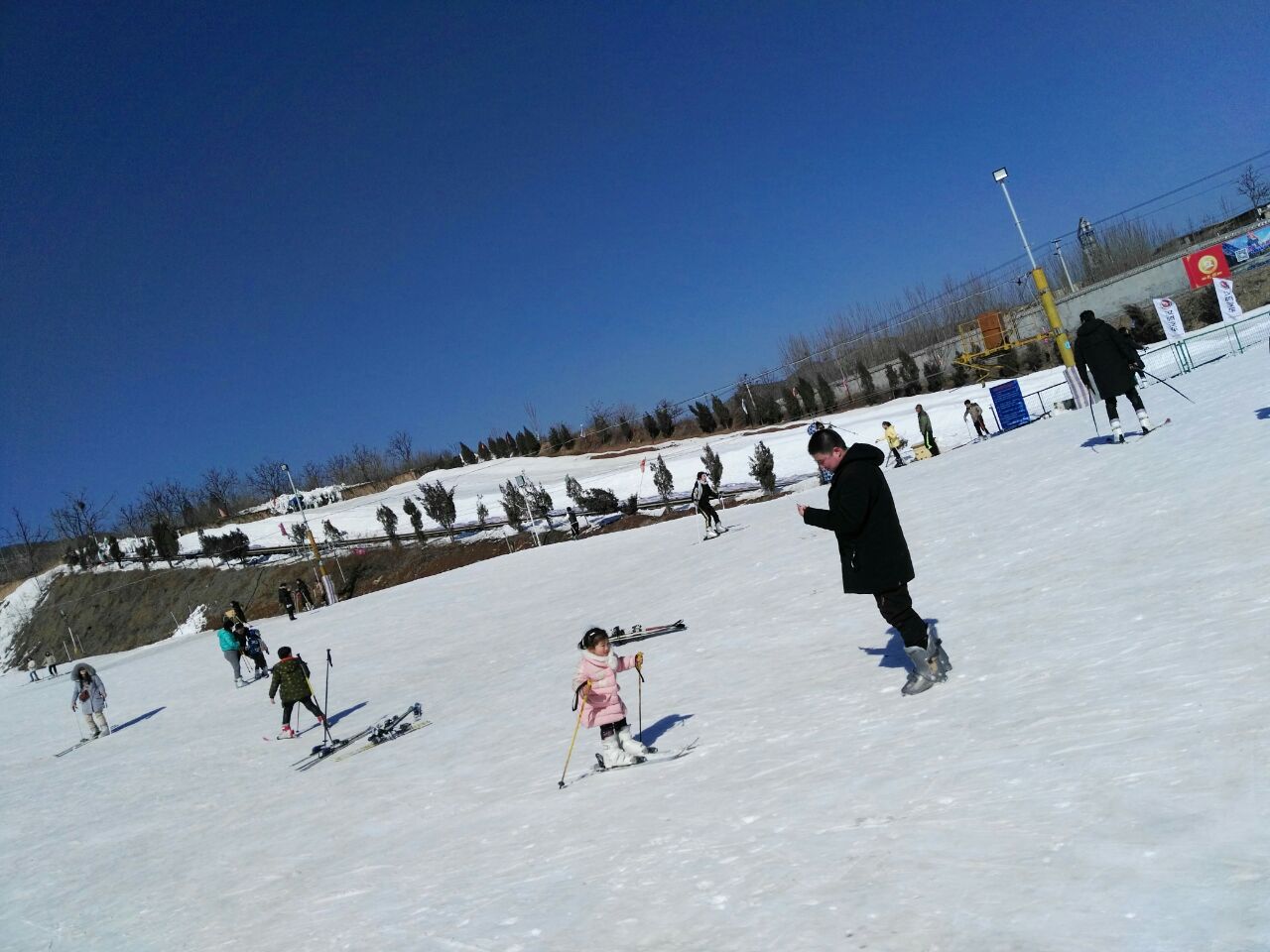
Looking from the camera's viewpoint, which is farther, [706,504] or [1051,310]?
[1051,310]

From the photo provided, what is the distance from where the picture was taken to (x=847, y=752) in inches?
248

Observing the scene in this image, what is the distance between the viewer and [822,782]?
5.90m

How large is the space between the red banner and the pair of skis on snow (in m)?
46.3

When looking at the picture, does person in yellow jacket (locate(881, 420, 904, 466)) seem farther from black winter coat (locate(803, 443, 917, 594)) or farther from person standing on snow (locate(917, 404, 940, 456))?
Answer: black winter coat (locate(803, 443, 917, 594))

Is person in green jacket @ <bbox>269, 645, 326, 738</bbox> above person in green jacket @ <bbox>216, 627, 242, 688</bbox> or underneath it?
underneath

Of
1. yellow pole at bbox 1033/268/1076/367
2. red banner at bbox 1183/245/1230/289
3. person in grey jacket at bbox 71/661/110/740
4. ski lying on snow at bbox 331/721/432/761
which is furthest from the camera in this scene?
red banner at bbox 1183/245/1230/289

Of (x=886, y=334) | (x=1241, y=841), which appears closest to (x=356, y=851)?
(x=1241, y=841)

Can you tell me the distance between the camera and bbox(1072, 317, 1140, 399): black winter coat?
13680 mm

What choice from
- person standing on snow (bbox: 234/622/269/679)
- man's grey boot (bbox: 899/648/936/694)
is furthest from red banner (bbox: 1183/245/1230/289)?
man's grey boot (bbox: 899/648/936/694)

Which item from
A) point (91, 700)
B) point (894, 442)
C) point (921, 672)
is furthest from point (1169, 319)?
point (91, 700)

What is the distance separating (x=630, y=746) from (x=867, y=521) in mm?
2995

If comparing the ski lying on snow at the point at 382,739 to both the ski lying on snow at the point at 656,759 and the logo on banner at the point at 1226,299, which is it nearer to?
the ski lying on snow at the point at 656,759

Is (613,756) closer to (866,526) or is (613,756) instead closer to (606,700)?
(606,700)

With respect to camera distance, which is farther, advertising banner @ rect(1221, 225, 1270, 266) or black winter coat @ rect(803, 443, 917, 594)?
advertising banner @ rect(1221, 225, 1270, 266)
